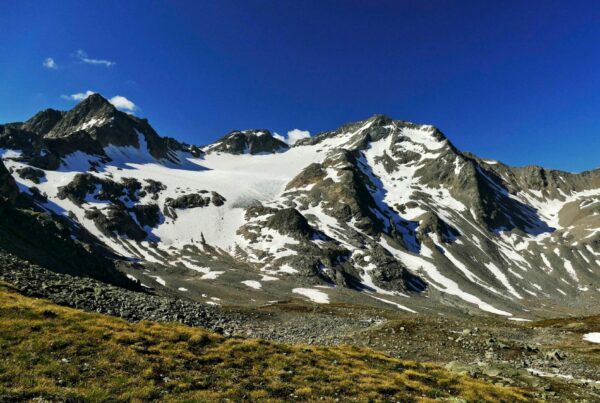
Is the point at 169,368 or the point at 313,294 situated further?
the point at 313,294

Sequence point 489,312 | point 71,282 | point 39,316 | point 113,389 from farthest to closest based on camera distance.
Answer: point 489,312
point 71,282
point 39,316
point 113,389

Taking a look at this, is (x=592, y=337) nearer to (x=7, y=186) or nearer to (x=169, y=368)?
(x=169, y=368)

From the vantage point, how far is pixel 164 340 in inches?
917

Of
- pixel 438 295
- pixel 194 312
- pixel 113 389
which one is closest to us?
pixel 113 389

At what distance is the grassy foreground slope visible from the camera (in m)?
16.2

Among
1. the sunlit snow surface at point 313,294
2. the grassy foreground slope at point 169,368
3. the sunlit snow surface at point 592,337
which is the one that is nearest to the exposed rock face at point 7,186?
the sunlit snow surface at point 313,294

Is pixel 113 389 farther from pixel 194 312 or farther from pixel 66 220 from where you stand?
pixel 66 220

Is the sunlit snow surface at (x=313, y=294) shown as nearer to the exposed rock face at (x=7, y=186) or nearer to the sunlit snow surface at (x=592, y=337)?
the sunlit snow surface at (x=592, y=337)

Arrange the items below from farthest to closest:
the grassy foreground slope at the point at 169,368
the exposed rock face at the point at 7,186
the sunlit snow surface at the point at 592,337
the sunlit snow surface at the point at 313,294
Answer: the exposed rock face at the point at 7,186, the sunlit snow surface at the point at 313,294, the sunlit snow surface at the point at 592,337, the grassy foreground slope at the point at 169,368

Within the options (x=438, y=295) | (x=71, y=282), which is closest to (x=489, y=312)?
(x=438, y=295)

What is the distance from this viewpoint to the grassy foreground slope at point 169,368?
16.2 meters

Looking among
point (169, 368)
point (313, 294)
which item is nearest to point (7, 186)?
point (313, 294)

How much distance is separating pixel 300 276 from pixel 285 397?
159m

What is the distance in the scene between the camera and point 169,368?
63.9ft
